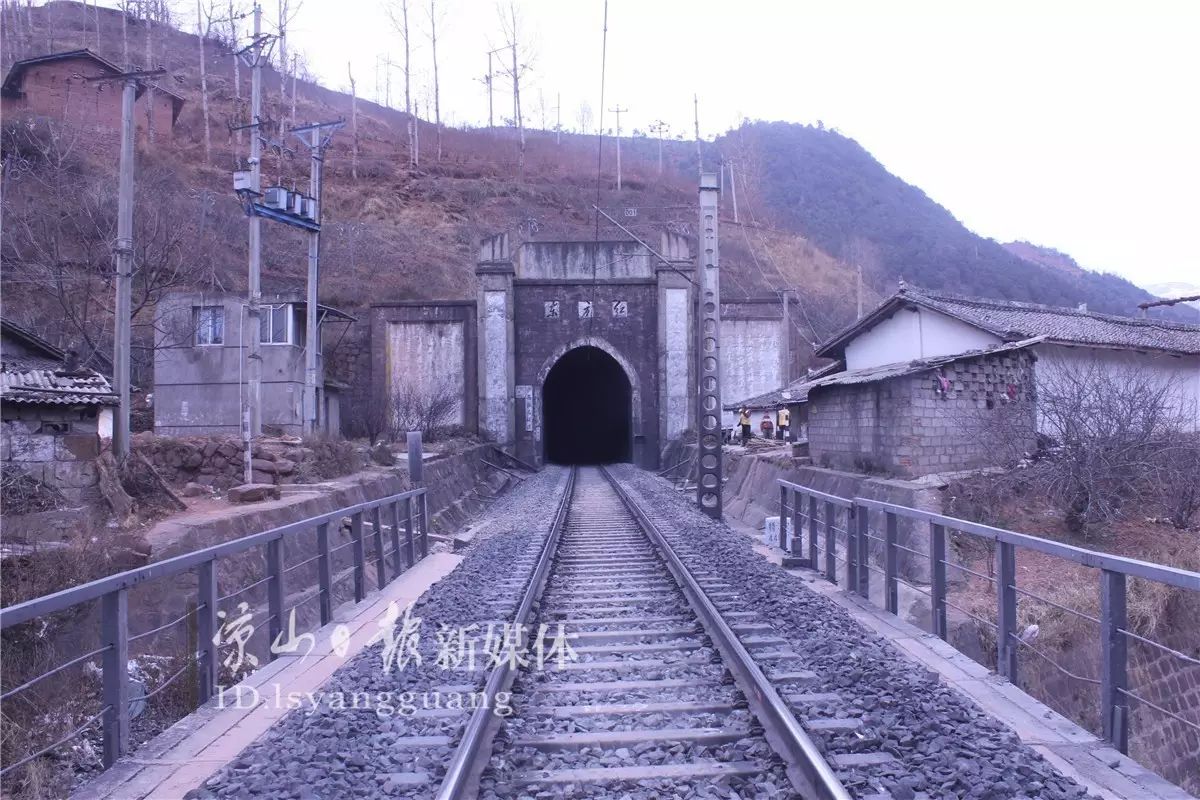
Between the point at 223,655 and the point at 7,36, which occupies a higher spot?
the point at 7,36

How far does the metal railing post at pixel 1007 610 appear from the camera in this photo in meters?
5.26

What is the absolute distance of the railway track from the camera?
3.90 meters

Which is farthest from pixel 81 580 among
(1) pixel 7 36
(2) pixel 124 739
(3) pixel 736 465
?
(1) pixel 7 36

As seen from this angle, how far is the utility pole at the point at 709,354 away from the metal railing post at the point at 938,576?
820cm

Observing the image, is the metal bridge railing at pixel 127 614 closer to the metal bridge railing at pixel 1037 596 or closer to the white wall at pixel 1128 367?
the metal bridge railing at pixel 1037 596

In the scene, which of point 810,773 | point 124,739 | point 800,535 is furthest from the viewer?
point 800,535

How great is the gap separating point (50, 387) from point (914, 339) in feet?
50.3

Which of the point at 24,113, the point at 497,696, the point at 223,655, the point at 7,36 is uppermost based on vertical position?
the point at 7,36

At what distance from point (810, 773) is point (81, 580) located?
696cm

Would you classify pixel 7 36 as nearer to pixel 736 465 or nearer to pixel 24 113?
pixel 24 113

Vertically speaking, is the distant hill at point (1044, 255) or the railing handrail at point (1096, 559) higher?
the distant hill at point (1044, 255)

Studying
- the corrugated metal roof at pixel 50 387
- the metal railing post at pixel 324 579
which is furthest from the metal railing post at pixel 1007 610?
the corrugated metal roof at pixel 50 387

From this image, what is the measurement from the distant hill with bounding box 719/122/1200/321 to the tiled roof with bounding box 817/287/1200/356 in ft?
140

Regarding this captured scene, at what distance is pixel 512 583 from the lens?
8.65 m
